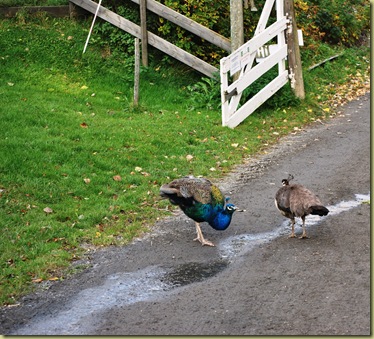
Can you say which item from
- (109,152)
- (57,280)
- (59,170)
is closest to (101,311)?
(57,280)

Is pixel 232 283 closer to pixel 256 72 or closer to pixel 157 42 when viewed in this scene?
pixel 256 72

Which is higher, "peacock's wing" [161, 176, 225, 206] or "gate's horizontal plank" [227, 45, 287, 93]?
"peacock's wing" [161, 176, 225, 206]

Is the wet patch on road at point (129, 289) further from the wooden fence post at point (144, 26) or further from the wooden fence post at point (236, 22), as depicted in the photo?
the wooden fence post at point (144, 26)

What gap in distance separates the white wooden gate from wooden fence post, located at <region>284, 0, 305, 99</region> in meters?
0.11

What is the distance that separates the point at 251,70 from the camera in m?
13.1

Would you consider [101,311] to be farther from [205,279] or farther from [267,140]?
[267,140]

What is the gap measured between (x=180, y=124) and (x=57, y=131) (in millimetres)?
2419

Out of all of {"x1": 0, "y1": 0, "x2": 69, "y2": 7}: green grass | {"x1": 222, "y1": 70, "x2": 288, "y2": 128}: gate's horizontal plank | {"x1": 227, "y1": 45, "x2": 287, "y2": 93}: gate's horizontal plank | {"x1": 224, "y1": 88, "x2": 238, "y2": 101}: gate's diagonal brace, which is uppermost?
{"x1": 0, "y1": 0, "x2": 69, "y2": 7}: green grass

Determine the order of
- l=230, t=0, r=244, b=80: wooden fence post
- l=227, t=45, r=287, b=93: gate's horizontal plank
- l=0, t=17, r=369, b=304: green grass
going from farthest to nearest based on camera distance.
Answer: l=230, t=0, r=244, b=80: wooden fence post
l=227, t=45, r=287, b=93: gate's horizontal plank
l=0, t=17, r=369, b=304: green grass

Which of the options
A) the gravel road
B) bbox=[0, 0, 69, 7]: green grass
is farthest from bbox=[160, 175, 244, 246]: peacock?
bbox=[0, 0, 69, 7]: green grass

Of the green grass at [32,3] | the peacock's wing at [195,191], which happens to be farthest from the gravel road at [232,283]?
the green grass at [32,3]

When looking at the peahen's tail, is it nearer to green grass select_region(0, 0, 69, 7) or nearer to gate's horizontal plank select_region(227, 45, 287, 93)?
gate's horizontal plank select_region(227, 45, 287, 93)

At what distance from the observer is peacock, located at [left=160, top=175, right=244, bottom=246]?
775cm

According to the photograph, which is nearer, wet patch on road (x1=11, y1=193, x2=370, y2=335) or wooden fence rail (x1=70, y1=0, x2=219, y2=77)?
wet patch on road (x1=11, y1=193, x2=370, y2=335)
